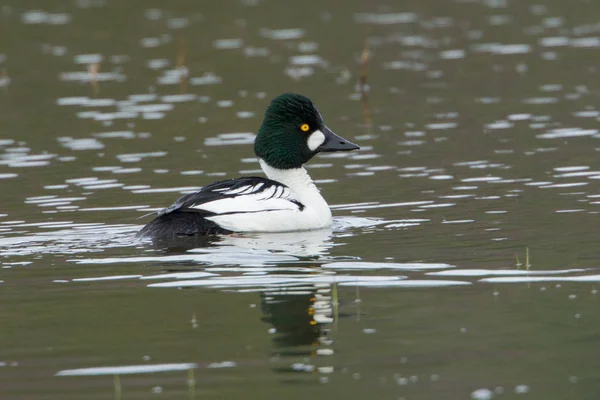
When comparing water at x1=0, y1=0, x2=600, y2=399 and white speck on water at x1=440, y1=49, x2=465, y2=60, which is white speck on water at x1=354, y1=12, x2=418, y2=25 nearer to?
water at x1=0, y1=0, x2=600, y2=399

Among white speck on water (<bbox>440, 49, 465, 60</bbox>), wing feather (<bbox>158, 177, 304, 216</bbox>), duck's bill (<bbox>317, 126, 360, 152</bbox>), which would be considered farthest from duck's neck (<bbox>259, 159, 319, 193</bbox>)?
white speck on water (<bbox>440, 49, 465, 60</bbox>)

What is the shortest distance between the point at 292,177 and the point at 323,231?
1147 millimetres

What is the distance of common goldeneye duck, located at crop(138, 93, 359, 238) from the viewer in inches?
534

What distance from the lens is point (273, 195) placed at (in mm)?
14133

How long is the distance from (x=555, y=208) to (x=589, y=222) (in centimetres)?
100

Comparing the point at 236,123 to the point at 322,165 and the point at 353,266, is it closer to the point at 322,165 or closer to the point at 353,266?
the point at 322,165

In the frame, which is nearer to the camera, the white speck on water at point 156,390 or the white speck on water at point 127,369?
the white speck on water at point 156,390

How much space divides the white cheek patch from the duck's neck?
303 millimetres

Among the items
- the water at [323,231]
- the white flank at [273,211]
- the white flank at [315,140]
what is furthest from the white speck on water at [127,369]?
the white flank at [315,140]

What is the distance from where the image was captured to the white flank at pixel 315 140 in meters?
15.1

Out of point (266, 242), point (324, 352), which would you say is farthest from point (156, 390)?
point (266, 242)

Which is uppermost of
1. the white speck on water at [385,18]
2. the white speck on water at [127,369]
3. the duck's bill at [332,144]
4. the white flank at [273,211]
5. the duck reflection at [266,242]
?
the white speck on water at [385,18]

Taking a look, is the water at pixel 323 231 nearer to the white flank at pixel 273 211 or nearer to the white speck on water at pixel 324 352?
the white speck on water at pixel 324 352

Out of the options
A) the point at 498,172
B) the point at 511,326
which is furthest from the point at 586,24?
the point at 511,326
